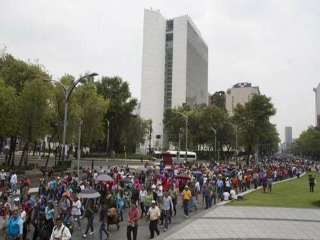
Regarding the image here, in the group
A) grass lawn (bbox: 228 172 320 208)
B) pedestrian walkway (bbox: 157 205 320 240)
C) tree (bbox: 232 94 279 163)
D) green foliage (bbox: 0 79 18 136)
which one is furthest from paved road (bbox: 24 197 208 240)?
tree (bbox: 232 94 279 163)

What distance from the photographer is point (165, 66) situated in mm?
132250

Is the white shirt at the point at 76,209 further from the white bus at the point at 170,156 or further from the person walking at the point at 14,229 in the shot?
the white bus at the point at 170,156

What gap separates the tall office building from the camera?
120688 millimetres

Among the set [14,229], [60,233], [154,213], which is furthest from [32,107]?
[60,233]

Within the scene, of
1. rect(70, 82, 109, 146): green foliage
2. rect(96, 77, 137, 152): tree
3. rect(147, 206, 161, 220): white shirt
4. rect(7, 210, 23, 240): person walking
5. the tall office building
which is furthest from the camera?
the tall office building

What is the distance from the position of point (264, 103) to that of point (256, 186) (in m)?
35.4

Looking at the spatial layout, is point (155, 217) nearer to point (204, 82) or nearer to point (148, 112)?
point (148, 112)

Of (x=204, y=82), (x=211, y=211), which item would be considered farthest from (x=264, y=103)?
(x=204, y=82)

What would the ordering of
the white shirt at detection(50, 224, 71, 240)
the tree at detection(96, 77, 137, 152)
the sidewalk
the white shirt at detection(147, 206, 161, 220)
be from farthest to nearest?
A: the tree at detection(96, 77, 137, 152)
the sidewalk
the white shirt at detection(147, 206, 161, 220)
the white shirt at detection(50, 224, 71, 240)

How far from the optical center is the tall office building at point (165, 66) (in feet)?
396

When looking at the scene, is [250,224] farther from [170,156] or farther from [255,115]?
[255,115]

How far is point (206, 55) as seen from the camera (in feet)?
536

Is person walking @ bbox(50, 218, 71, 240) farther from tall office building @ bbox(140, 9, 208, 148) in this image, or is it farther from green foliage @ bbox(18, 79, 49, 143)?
tall office building @ bbox(140, 9, 208, 148)

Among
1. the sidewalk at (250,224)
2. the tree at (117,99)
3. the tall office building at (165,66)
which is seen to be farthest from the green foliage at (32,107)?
the tall office building at (165,66)
